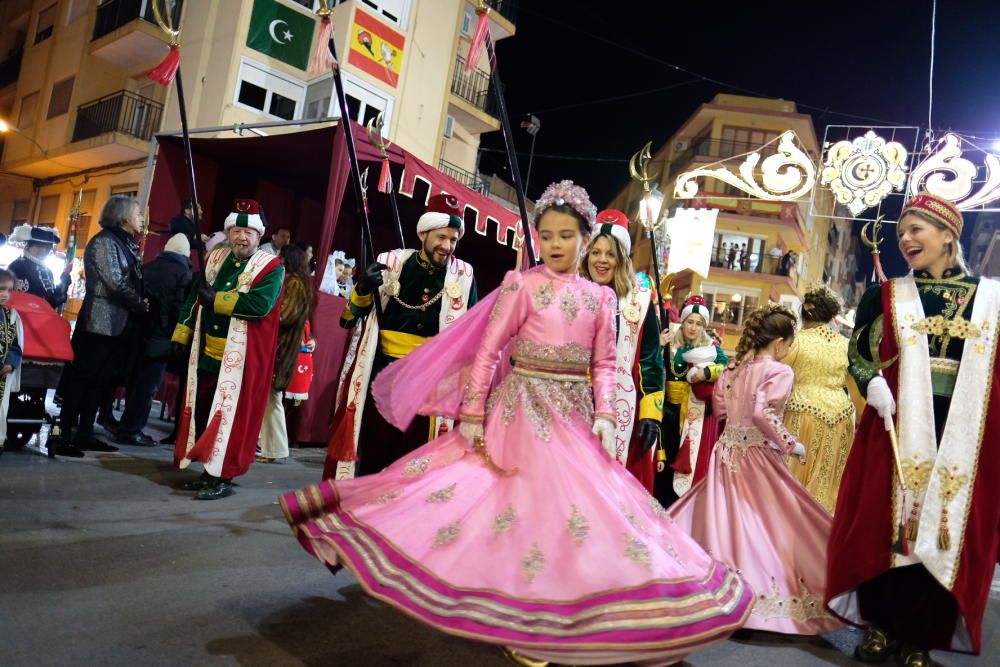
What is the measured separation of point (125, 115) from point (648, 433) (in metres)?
19.7

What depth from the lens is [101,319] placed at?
5816mm

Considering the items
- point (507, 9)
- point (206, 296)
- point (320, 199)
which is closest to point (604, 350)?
point (206, 296)

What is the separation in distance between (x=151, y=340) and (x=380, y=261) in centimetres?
318

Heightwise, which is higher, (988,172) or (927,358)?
(988,172)

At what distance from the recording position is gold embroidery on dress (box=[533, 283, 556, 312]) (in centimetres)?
305

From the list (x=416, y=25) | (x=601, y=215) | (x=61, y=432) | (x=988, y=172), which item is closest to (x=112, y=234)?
(x=61, y=432)

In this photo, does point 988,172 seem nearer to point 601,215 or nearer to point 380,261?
point 601,215

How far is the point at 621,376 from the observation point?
412cm

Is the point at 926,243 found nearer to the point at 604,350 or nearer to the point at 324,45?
the point at 604,350

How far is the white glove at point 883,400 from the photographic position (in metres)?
3.31

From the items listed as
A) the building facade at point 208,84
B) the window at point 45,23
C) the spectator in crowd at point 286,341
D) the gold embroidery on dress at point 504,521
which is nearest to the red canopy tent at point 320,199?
the spectator in crowd at point 286,341

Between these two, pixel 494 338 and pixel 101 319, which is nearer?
pixel 494 338

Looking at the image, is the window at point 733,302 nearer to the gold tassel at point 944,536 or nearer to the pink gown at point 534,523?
the gold tassel at point 944,536

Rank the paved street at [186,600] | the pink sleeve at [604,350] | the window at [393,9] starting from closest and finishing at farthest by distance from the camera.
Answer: the paved street at [186,600]
the pink sleeve at [604,350]
the window at [393,9]
